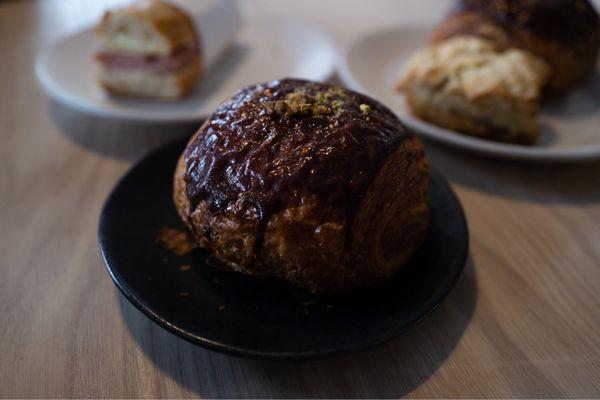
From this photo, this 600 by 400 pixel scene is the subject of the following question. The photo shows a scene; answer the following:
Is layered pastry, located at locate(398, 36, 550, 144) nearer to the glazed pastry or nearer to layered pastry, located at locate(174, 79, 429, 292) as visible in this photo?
the glazed pastry

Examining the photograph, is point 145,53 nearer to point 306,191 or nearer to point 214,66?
point 214,66

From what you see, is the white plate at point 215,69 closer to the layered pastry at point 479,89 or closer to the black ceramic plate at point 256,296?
the layered pastry at point 479,89

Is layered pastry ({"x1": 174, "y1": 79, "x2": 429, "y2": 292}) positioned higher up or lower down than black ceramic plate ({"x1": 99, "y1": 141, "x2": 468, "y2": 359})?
higher up

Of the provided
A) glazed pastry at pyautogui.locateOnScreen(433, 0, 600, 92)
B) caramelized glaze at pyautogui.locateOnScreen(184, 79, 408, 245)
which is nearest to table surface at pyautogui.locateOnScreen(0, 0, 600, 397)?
caramelized glaze at pyautogui.locateOnScreen(184, 79, 408, 245)

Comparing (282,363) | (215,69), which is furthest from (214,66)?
(282,363)

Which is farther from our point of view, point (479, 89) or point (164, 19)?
point (164, 19)

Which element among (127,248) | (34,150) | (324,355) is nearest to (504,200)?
(324,355)
